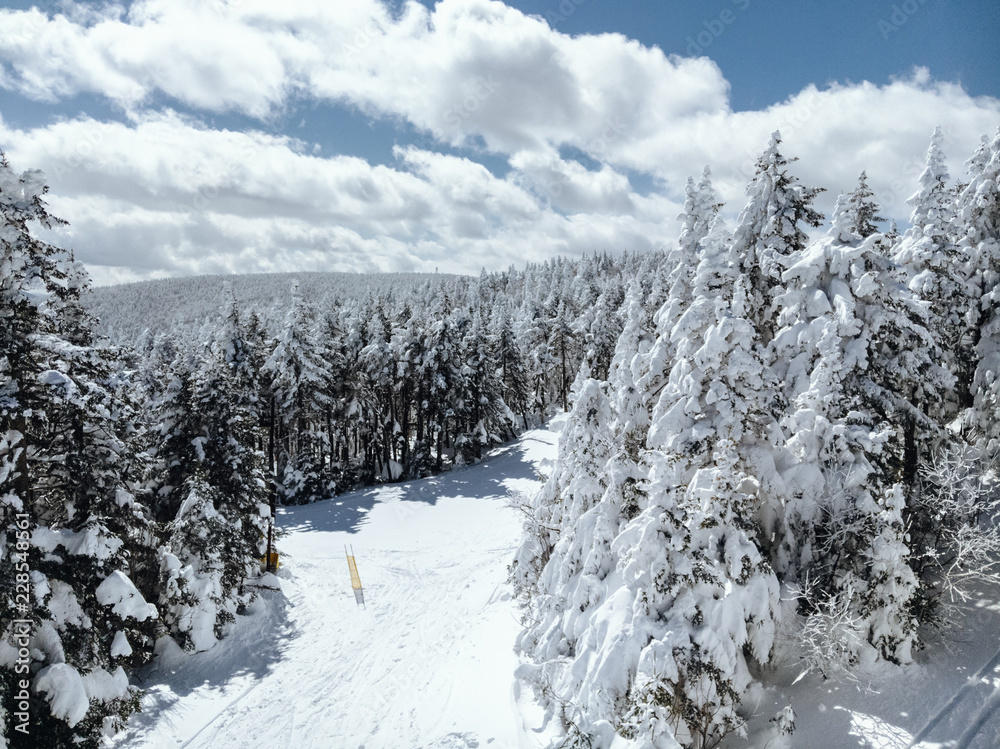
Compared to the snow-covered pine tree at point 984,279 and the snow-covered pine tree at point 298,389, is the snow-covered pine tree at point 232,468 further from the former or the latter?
the snow-covered pine tree at point 984,279

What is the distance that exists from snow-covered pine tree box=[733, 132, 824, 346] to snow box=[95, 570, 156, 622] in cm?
1826

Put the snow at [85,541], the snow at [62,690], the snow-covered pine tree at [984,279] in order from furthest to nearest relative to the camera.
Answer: the snow-covered pine tree at [984,279], the snow at [85,541], the snow at [62,690]

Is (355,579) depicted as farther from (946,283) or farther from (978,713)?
(946,283)

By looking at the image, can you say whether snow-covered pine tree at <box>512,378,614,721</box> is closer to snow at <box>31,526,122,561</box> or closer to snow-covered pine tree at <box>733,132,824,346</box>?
snow-covered pine tree at <box>733,132,824,346</box>

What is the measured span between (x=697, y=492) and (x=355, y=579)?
60.4 feet

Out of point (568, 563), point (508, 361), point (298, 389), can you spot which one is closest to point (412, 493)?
point (298, 389)

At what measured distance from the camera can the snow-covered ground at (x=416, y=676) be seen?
9.58 m

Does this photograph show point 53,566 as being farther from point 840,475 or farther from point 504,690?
point 840,475

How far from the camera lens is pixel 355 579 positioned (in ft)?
78.6

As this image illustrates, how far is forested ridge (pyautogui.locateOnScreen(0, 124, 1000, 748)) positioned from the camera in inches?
393

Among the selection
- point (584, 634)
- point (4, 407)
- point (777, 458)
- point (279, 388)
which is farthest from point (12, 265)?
point (279, 388)

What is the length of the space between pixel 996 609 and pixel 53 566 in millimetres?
19817

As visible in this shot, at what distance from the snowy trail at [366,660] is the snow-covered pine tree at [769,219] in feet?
44.7

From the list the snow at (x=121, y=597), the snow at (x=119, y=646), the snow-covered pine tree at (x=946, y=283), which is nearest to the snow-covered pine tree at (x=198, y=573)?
the snow at (x=119, y=646)
